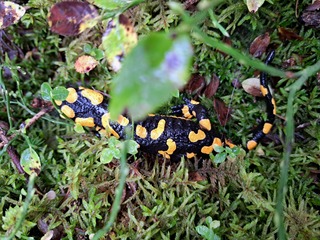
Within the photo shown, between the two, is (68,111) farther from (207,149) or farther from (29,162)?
(207,149)

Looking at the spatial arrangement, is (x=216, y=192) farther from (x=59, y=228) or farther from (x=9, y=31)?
(x=9, y=31)

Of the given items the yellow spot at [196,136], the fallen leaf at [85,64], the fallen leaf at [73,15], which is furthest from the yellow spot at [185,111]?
the fallen leaf at [73,15]

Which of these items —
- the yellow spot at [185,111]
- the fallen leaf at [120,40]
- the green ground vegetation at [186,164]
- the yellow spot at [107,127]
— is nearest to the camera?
the fallen leaf at [120,40]

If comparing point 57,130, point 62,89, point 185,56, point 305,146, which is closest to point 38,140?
point 57,130

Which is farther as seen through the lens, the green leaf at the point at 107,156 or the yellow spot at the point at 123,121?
the yellow spot at the point at 123,121

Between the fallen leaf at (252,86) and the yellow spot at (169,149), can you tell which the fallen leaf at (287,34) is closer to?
the fallen leaf at (252,86)

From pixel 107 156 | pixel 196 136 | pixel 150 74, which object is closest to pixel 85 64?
pixel 107 156
